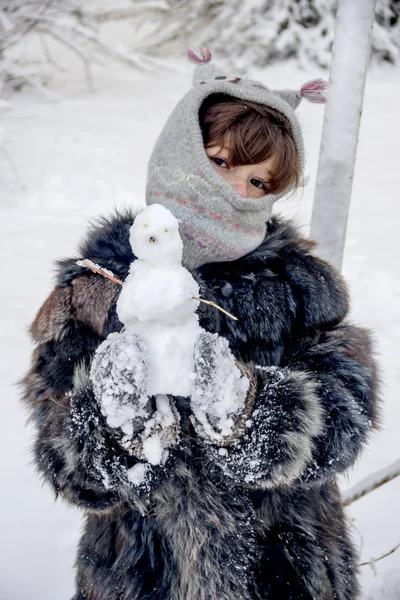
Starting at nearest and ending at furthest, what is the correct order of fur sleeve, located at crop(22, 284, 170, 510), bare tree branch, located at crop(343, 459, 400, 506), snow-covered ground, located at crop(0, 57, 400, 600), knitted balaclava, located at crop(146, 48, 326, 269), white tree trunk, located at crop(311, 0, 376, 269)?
1. fur sleeve, located at crop(22, 284, 170, 510)
2. knitted balaclava, located at crop(146, 48, 326, 269)
3. white tree trunk, located at crop(311, 0, 376, 269)
4. bare tree branch, located at crop(343, 459, 400, 506)
5. snow-covered ground, located at crop(0, 57, 400, 600)

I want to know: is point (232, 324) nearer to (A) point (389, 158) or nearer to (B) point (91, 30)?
(A) point (389, 158)

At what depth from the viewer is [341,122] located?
1.97 m

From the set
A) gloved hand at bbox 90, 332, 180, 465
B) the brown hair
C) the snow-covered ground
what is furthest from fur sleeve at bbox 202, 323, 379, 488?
the snow-covered ground

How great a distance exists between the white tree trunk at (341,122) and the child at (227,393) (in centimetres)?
59

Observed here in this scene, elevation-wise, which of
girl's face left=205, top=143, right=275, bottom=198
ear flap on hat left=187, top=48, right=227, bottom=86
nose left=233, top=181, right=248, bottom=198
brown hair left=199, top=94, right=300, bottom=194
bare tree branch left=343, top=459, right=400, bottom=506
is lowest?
bare tree branch left=343, top=459, right=400, bottom=506

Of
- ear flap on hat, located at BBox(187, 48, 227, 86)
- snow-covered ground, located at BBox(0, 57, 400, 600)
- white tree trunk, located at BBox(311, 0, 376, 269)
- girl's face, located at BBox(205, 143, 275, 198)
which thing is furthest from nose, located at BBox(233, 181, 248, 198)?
white tree trunk, located at BBox(311, 0, 376, 269)

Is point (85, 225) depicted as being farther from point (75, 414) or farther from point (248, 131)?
point (75, 414)

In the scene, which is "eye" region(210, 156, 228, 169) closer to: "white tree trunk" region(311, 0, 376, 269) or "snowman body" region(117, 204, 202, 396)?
"snowman body" region(117, 204, 202, 396)

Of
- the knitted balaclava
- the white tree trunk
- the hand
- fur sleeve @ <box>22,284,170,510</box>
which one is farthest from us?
the white tree trunk

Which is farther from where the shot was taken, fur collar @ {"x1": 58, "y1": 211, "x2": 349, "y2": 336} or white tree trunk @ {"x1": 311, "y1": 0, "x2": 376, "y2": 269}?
white tree trunk @ {"x1": 311, "y1": 0, "x2": 376, "y2": 269}

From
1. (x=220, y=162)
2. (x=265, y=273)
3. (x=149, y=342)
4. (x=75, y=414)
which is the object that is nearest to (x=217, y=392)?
(x=149, y=342)

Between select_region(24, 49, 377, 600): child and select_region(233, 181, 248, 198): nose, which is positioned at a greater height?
select_region(233, 181, 248, 198): nose

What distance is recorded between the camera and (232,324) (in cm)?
132

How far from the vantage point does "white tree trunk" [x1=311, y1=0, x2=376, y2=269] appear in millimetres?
1885
